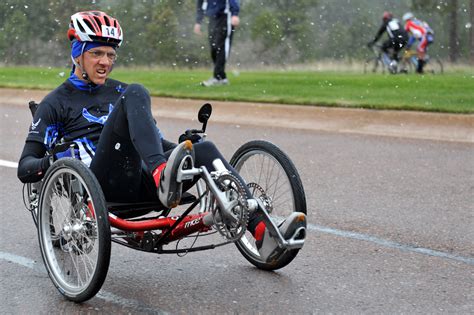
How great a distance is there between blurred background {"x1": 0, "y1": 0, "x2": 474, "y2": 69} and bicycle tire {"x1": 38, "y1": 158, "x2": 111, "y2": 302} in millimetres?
26806

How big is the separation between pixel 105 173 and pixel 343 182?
11.1 ft

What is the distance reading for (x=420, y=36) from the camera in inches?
937

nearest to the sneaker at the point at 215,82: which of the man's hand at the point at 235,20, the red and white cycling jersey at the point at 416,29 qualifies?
the man's hand at the point at 235,20

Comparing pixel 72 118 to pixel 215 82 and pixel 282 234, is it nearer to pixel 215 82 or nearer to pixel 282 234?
pixel 282 234

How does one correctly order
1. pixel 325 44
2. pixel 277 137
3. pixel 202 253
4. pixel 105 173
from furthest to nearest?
pixel 325 44
pixel 277 137
pixel 202 253
pixel 105 173

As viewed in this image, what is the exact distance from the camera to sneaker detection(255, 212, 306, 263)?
4.45 m

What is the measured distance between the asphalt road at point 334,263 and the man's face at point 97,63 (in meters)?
1.13

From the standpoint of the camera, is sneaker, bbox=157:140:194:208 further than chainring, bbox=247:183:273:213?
No

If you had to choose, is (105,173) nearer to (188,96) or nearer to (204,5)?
(188,96)

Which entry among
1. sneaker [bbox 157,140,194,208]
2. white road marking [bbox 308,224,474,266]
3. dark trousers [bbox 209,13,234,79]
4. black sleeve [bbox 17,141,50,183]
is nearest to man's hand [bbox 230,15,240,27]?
dark trousers [bbox 209,13,234,79]

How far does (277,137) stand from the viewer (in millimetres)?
10438

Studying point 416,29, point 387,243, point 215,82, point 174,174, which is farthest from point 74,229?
point 416,29

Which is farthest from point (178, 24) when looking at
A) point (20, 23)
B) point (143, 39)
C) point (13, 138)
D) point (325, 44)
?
point (13, 138)

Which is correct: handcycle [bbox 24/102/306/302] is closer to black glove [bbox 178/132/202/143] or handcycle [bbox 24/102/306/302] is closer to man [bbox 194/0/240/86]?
black glove [bbox 178/132/202/143]
